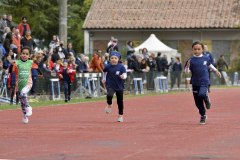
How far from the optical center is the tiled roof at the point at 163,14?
62.6 metres

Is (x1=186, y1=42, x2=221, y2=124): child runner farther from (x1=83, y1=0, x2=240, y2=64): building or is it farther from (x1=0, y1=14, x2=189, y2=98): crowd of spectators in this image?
(x1=83, y1=0, x2=240, y2=64): building

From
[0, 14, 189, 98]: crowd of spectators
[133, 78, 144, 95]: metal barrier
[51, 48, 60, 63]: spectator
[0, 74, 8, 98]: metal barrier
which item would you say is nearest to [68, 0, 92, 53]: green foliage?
[0, 14, 189, 98]: crowd of spectators

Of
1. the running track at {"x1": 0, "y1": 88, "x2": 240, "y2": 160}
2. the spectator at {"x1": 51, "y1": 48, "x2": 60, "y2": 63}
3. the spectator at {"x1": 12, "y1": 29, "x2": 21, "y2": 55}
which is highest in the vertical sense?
the spectator at {"x1": 12, "y1": 29, "x2": 21, "y2": 55}

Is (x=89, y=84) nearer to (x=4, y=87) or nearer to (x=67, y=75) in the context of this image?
(x=67, y=75)

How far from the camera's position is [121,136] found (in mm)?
16328

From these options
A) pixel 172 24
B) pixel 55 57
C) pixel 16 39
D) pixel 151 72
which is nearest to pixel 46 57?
pixel 55 57

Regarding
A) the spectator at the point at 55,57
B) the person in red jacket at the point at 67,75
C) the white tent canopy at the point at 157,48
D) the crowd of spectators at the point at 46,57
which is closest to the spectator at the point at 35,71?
the crowd of spectators at the point at 46,57

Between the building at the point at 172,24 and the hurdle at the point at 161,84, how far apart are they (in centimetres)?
1858

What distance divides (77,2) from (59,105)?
2015 inches

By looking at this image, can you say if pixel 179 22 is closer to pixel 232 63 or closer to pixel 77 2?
pixel 232 63

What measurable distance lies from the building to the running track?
37862mm

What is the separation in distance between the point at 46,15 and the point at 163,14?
8.68m

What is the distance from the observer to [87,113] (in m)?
24.2

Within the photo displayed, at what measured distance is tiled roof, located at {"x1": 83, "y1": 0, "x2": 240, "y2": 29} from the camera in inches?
2466
